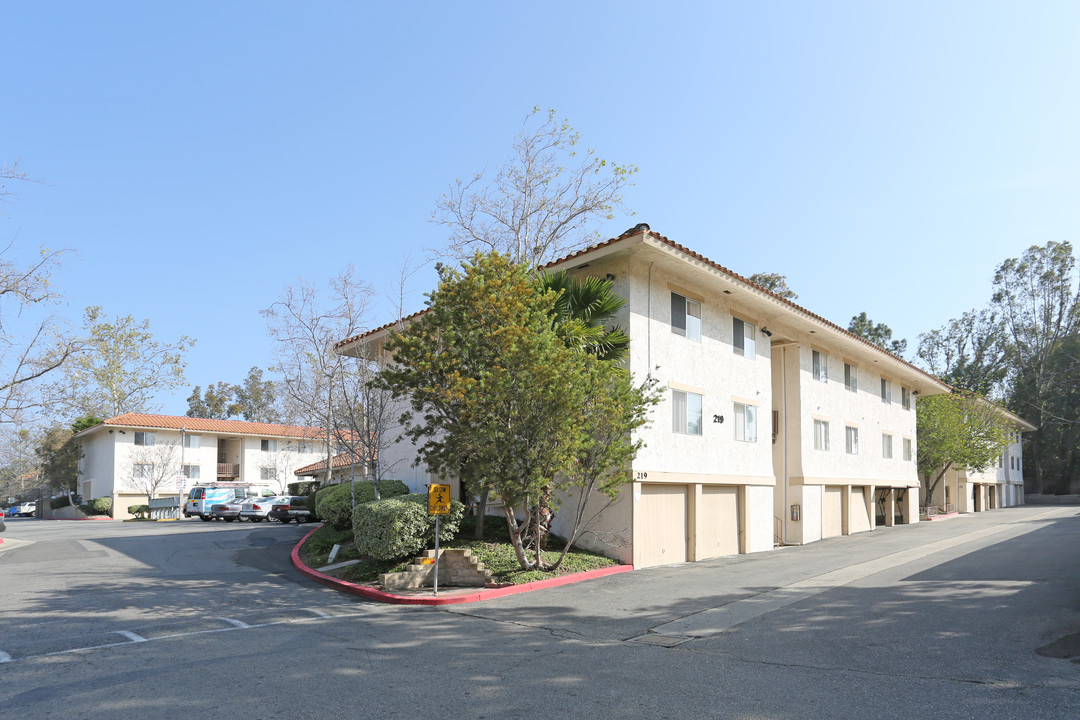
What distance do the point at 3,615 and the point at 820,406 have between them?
79.2ft

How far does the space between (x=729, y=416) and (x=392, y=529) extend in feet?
34.2

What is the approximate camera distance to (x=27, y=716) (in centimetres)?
666

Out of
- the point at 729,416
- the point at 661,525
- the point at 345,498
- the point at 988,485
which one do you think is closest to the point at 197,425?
the point at 345,498

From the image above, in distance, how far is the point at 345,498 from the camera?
68.6 ft

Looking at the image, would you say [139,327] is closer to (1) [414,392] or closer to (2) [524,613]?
(1) [414,392]

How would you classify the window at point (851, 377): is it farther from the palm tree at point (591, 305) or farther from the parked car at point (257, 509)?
the parked car at point (257, 509)

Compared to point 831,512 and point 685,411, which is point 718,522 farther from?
point 831,512

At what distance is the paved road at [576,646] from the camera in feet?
22.9

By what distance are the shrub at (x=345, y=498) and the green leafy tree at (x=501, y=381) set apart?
6366 millimetres

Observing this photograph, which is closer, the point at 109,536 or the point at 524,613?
the point at 524,613

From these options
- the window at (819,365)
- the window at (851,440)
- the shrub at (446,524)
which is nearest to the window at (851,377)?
the window at (851,440)

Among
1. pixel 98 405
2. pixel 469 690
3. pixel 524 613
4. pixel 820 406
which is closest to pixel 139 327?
pixel 98 405

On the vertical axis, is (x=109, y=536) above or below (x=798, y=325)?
below

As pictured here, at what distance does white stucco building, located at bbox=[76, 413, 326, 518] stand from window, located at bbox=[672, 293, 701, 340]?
3237 centimetres
